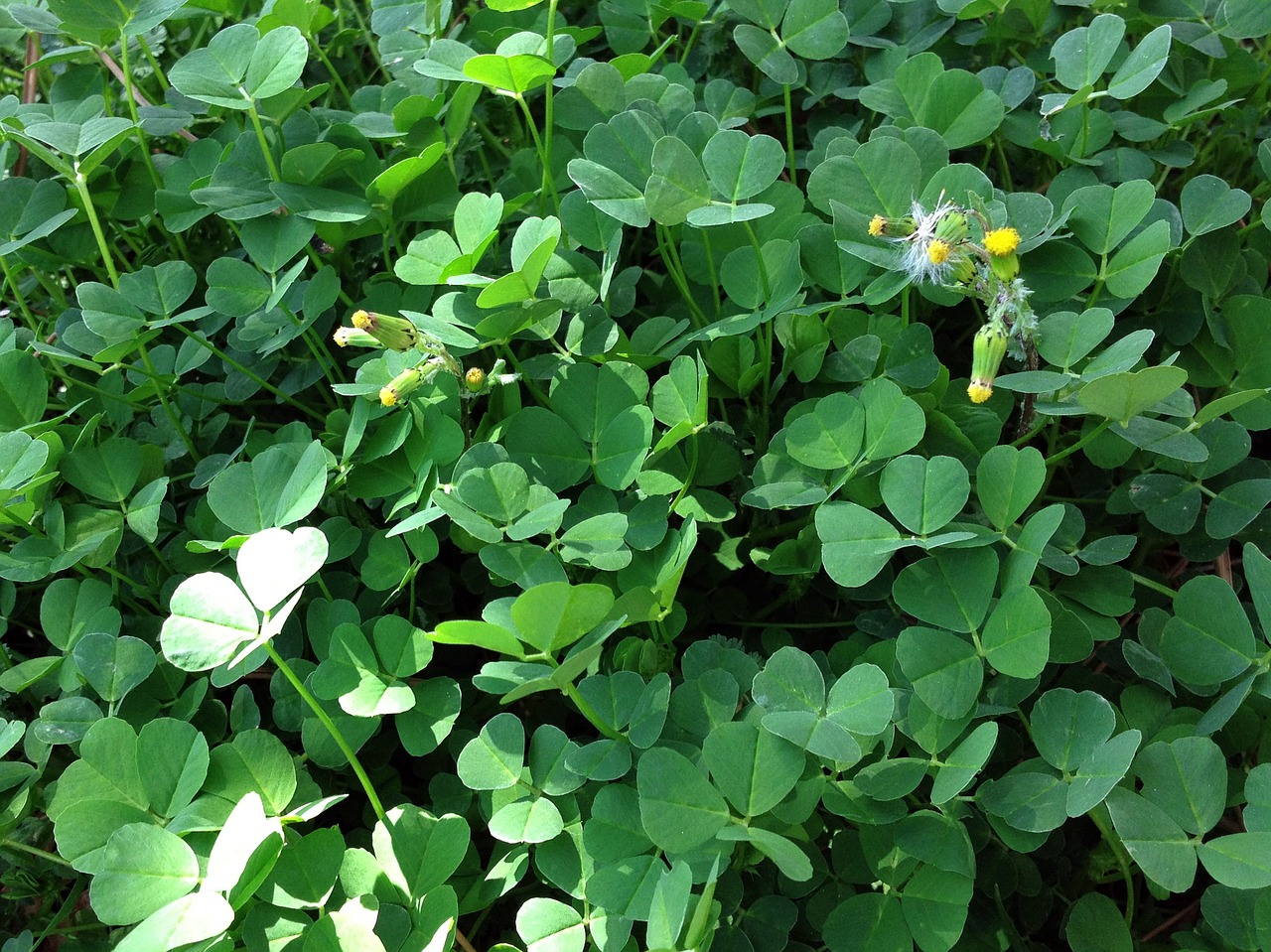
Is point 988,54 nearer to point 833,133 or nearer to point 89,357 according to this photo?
point 833,133

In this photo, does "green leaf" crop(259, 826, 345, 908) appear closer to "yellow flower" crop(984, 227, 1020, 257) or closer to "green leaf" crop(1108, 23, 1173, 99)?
"yellow flower" crop(984, 227, 1020, 257)

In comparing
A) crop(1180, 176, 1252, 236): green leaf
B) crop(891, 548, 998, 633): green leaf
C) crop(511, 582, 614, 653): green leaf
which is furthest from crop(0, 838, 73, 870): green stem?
crop(1180, 176, 1252, 236): green leaf

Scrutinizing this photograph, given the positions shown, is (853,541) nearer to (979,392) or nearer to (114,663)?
(979,392)

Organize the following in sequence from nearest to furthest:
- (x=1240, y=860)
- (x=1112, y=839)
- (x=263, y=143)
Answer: (x=1240, y=860)
(x=1112, y=839)
(x=263, y=143)

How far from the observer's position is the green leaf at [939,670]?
2.39 feet

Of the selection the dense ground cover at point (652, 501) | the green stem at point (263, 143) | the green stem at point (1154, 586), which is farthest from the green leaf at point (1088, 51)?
the green stem at point (263, 143)

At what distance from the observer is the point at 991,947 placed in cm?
78

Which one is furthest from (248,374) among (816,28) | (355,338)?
(816,28)

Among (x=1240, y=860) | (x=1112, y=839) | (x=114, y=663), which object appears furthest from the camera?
(x=114, y=663)

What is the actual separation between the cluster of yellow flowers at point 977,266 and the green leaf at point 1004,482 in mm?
51

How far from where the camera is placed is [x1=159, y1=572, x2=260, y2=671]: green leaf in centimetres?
74

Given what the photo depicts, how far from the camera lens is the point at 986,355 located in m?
0.80

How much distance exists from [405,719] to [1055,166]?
0.90 m

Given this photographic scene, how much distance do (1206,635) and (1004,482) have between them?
7.6 inches
